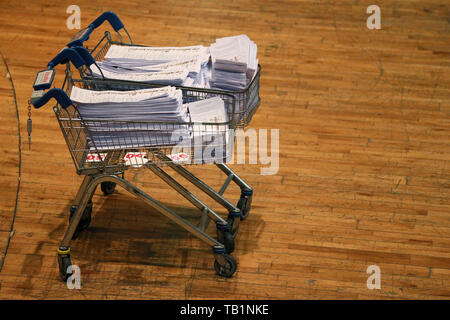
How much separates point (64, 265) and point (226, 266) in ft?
2.39

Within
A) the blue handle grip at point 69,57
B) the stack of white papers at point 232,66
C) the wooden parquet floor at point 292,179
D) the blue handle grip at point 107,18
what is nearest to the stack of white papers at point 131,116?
the blue handle grip at point 69,57

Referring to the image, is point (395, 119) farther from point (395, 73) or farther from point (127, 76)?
point (127, 76)

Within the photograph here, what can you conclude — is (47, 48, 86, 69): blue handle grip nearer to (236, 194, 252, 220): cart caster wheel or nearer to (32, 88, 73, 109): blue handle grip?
(32, 88, 73, 109): blue handle grip

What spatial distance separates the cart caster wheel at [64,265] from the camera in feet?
9.29

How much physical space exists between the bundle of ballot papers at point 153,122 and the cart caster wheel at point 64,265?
565mm

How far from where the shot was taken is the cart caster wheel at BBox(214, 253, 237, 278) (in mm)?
2869

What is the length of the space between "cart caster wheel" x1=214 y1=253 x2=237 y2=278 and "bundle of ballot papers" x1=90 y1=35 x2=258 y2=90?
0.76m

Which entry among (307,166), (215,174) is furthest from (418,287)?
(215,174)

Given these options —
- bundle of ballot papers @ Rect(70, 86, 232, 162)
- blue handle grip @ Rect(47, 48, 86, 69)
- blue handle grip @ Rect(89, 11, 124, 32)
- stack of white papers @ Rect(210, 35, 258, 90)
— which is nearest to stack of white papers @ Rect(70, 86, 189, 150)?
bundle of ballot papers @ Rect(70, 86, 232, 162)

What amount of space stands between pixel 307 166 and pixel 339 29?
1.81 m

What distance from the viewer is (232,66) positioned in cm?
274

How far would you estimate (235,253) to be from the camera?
3.04 meters

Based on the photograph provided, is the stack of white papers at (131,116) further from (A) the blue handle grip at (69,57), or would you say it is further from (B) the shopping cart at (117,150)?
(A) the blue handle grip at (69,57)

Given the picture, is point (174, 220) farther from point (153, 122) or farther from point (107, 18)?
point (107, 18)
